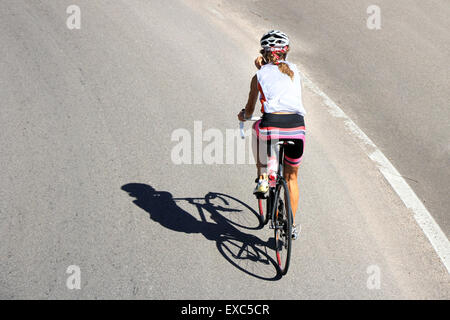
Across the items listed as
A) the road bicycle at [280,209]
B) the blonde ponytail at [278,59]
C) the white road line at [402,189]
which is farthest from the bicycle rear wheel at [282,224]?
the white road line at [402,189]

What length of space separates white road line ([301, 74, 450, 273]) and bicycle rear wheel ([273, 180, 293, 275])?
1.93m

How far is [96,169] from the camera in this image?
20.9ft

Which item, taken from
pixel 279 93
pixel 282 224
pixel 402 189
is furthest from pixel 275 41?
pixel 402 189

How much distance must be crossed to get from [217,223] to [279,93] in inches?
75.2

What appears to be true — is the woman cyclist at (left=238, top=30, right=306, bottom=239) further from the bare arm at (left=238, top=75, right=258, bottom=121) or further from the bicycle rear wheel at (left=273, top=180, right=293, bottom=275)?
the bicycle rear wheel at (left=273, top=180, right=293, bottom=275)

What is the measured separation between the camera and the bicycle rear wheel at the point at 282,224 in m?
4.91

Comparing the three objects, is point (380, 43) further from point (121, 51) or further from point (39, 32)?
point (39, 32)

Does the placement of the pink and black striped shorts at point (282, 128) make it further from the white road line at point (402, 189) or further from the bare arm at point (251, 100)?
the white road line at point (402, 189)

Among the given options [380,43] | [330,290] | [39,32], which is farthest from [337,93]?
[39,32]

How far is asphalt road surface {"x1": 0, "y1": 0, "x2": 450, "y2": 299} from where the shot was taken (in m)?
5.13

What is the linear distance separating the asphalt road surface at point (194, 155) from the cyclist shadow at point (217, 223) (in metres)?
0.02

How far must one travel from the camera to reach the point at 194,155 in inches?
270

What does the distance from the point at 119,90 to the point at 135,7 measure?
10.9 feet

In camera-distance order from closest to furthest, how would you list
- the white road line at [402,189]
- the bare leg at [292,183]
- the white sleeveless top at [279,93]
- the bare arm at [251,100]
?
1. the white sleeveless top at [279,93]
2. the bare arm at [251,100]
3. the bare leg at [292,183]
4. the white road line at [402,189]
